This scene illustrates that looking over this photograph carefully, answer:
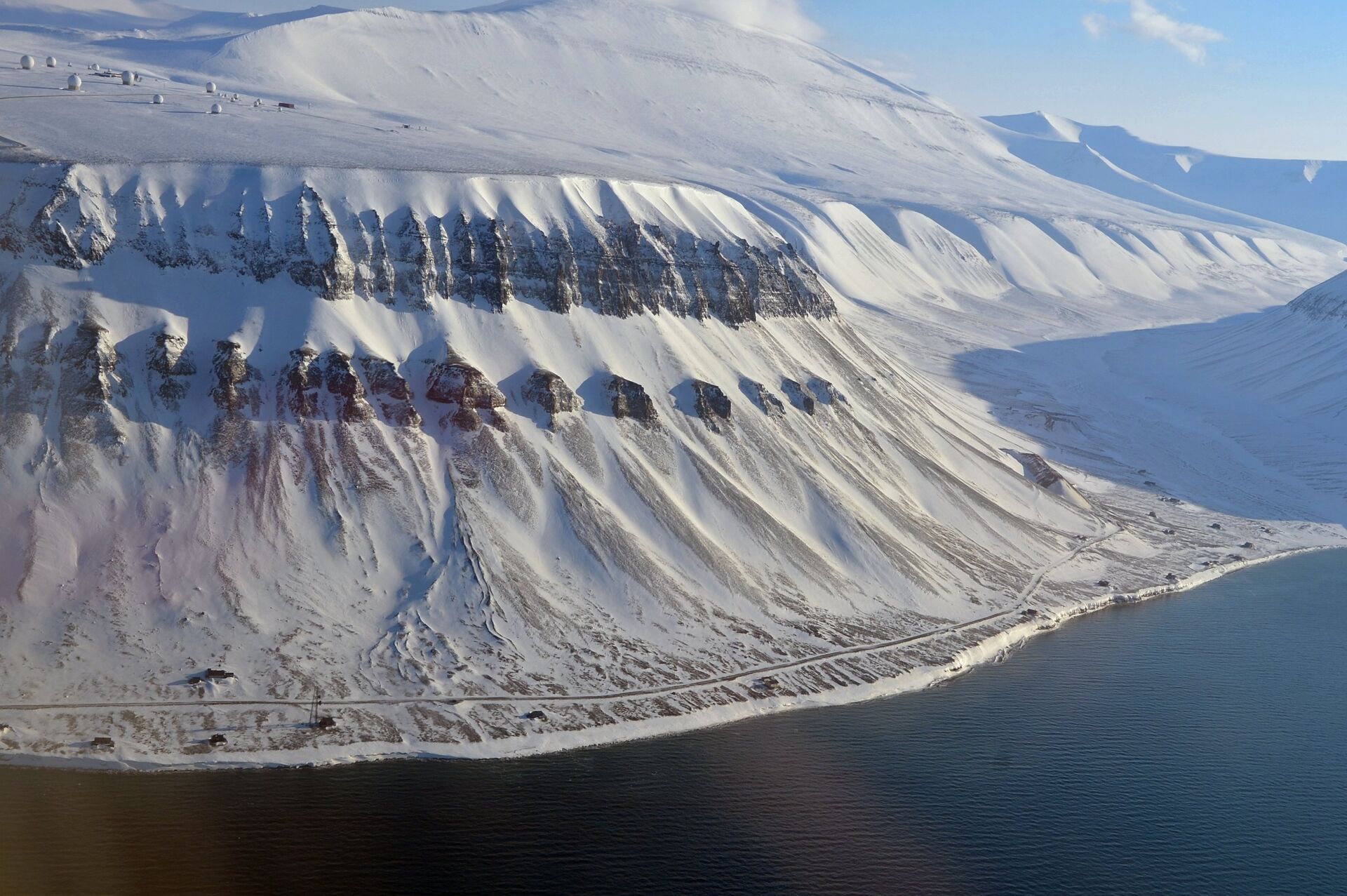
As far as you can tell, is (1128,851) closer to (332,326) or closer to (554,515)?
(554,515)

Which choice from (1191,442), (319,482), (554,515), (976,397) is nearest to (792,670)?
(554,515)

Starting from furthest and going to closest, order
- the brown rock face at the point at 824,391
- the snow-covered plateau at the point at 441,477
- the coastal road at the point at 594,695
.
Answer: the brown rock face at the point at 824,391, the snow-covered plateau at the point at 441,477, the coastal road at the point at 594,695

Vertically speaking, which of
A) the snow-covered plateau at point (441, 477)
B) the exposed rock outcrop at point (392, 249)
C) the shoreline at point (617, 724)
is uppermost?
the exposed rock outcrop at point (392, 249)

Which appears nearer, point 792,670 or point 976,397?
point 792,670

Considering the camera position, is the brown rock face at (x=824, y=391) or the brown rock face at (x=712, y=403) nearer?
the brown rock face at (x=712, y=403)

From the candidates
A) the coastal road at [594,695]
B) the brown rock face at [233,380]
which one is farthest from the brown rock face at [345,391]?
the coastal road at [594,695]

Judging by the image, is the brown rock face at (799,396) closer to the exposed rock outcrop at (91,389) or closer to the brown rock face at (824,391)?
the brown rock face at (824,391)

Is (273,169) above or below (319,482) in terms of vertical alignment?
above

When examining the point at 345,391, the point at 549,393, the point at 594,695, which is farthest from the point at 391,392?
the point at 594,695

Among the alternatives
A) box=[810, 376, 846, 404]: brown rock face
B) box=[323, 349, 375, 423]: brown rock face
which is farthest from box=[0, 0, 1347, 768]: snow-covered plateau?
box=[810, 376, 846, 404]: brown rock face
